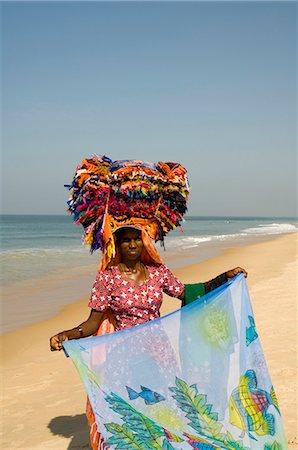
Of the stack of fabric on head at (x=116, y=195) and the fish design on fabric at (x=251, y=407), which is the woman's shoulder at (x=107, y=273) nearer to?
the stack of fabric on head at (x=116, y=195)

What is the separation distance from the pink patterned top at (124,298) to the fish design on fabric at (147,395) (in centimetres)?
45

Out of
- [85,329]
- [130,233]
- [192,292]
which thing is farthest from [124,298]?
[192,292]

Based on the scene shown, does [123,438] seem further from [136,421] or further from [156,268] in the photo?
[156,268]

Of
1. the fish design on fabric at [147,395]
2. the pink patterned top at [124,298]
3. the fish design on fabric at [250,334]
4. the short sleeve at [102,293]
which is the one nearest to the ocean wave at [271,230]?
the fish design on fabric at [250,334]

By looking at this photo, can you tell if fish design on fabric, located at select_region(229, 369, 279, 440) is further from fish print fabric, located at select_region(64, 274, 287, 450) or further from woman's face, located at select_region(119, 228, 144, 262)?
woman's face, located at select_region(119, 228, 144, 262)

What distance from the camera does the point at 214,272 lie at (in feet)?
48.2

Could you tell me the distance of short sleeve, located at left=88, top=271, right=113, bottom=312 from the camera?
324 cm

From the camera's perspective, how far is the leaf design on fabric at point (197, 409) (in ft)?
9.73

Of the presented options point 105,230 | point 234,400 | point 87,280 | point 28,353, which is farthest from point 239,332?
point 87,280

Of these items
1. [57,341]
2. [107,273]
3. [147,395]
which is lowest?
[147,395]

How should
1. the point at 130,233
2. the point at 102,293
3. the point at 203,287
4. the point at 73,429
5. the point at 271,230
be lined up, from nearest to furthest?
the point at 102,293 → the point at 130,233 → the point at 203,287 → the point at 73,429 → the point at 271,230

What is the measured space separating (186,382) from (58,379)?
9.65 ft

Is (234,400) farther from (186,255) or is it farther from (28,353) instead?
(186,255)

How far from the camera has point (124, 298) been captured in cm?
327
